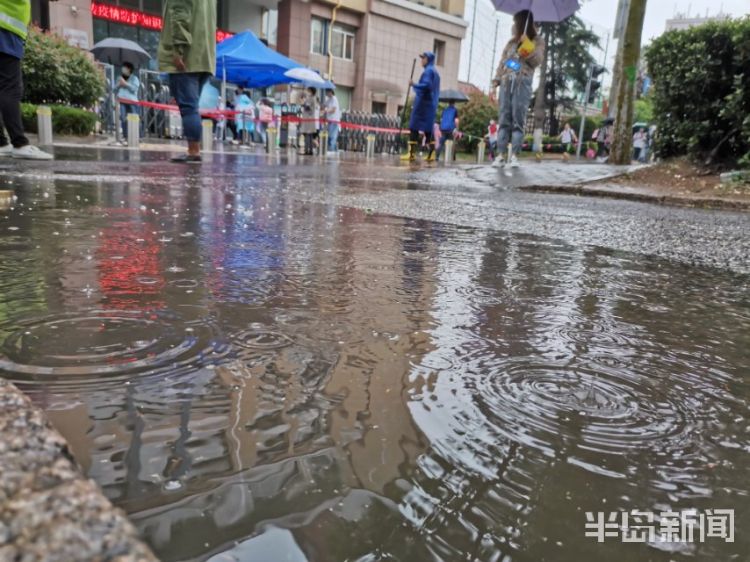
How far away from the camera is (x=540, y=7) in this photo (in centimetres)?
973

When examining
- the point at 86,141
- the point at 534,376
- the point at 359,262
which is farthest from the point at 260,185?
A: the point at 86,141

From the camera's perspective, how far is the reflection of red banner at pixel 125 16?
68.1 ft

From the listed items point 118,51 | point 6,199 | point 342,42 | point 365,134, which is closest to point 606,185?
point 6,199

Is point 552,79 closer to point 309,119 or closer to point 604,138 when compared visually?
point 604,138

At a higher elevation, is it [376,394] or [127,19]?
[127,19]

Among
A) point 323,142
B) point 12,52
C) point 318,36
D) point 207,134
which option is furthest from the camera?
point 318,36

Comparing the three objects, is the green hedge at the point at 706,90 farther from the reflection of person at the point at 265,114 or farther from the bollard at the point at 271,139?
the reflection of person at the point at 265,114

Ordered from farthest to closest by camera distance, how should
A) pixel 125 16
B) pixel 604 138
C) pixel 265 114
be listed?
pixel 604 138, pixel 125 16, pixel 265 114

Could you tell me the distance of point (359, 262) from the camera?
84.7 inches

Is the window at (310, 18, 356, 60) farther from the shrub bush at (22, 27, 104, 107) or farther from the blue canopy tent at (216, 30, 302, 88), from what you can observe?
the shrub bush at (22, 27, 104, 107)

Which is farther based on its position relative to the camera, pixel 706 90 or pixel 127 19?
pixel 127 19

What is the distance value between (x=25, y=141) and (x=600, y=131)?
2531 centimetres

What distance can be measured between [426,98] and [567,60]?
98.3 ft

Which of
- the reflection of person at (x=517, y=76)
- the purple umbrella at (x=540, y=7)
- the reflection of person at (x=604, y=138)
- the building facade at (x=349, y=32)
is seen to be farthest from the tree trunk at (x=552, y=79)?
the reflection of person at (x=517, y=76)
